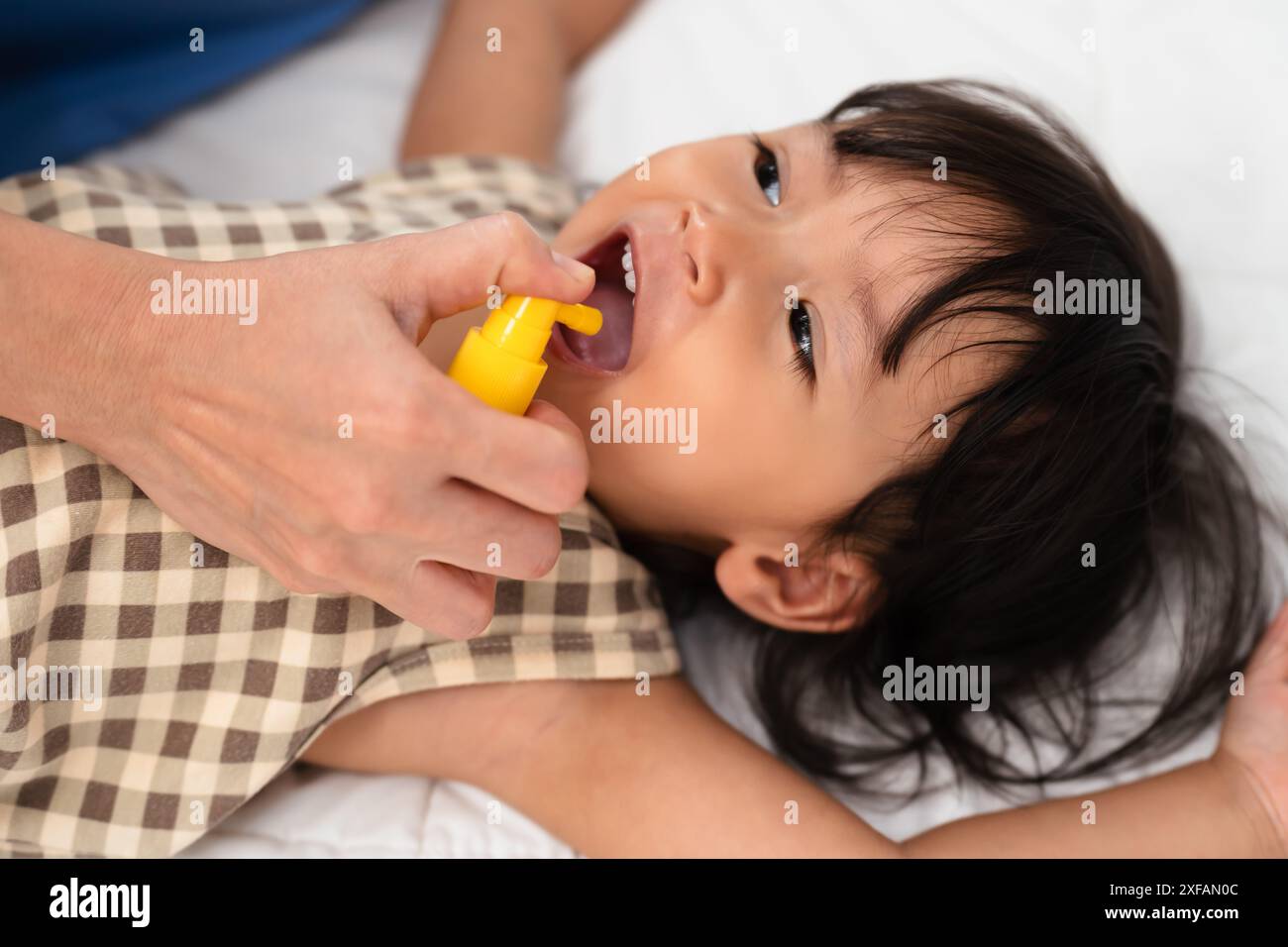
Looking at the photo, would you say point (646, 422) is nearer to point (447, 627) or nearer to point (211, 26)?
point (447, 627)

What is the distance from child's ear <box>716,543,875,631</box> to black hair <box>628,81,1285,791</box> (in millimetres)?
26

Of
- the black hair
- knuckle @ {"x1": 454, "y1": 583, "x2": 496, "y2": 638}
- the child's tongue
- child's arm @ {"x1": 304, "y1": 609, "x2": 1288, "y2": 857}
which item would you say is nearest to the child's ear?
the black hair

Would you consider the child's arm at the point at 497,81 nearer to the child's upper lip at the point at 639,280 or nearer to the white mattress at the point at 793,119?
the white mattress at the point at 793,119

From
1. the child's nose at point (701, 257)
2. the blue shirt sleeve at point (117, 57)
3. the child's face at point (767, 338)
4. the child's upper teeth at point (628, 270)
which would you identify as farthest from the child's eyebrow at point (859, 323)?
the blue shirt sleeve at point (117, 57)

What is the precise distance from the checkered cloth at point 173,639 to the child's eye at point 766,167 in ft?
1.33

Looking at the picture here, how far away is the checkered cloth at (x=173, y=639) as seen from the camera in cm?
104

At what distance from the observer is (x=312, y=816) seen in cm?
122

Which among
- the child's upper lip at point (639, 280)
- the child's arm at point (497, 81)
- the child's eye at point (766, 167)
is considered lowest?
the child's upper lip at point (639, 280)

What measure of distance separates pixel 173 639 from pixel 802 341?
0.69 metres

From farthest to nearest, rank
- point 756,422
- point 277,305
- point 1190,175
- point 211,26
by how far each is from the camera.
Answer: point 211,26 < point 1190,175 < point 756,422 < point 277,305

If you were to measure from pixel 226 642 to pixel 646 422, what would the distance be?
1.58 feet

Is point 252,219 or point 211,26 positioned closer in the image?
point 252,219
